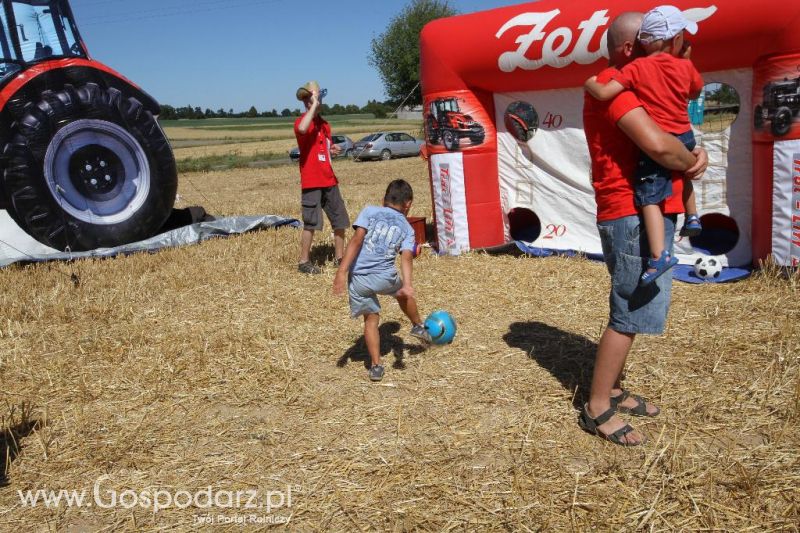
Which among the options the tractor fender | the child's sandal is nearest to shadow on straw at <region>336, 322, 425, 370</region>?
the child's sandal

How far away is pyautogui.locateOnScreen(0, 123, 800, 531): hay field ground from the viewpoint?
2.69 metres

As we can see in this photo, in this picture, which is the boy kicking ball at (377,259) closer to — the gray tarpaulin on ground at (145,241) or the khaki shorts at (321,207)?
the khaki shorts at (321,207)

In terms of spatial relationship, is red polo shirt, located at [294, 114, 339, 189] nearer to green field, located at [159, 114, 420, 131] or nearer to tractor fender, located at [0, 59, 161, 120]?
tractor fender, located at [0, 59, 161, 120]

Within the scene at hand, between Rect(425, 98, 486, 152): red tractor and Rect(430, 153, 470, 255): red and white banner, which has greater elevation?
Rect(425, 98, 486, 152): red tractor

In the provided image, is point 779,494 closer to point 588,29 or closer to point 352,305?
point 352,305

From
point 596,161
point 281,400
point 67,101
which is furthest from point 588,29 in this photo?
point 67,101

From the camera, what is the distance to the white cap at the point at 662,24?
2.76 meters

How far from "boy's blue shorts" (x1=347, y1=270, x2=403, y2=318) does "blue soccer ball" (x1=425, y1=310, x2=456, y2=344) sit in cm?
42

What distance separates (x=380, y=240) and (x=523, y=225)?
439 cm

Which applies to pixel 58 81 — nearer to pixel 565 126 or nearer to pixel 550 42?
pixel 550 42

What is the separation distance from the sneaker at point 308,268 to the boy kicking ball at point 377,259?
8.54 ft

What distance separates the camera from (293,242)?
802cm

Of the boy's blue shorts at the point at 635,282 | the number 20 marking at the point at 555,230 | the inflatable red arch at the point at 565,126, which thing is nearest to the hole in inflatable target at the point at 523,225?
the inflatable red arch at the point at 565,126

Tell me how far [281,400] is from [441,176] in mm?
3853
